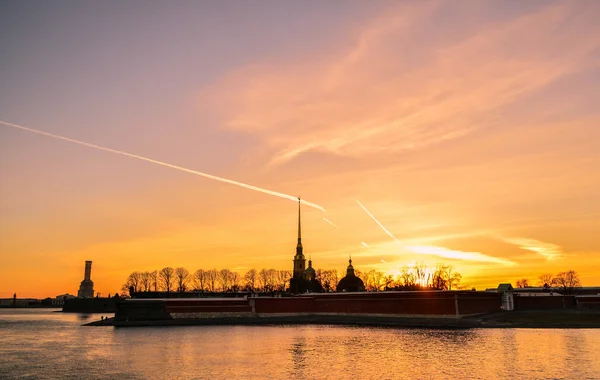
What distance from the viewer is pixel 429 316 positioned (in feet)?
219

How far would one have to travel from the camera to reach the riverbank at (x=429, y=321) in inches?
2240

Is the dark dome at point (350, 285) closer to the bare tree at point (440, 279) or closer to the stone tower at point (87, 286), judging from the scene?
the bare tree at point (440, 279)

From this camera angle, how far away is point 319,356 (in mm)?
36094

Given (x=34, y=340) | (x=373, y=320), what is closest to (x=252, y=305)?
(x=373, y=320)

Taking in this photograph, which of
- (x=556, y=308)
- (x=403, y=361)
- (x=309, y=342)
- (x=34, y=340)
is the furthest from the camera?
(x=556, y=308)

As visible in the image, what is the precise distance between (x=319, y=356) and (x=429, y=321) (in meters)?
30.5

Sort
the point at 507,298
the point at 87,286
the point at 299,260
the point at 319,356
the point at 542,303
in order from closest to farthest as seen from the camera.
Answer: the point at 319,356 → the point at 507,298 → the point at 542,303 → the point at 299,260 → the point at 87,286

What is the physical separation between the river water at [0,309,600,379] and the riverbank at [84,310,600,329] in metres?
5.27

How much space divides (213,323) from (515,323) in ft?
116

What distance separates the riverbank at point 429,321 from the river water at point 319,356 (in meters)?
5.27

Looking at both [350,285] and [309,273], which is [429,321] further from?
[309,273]

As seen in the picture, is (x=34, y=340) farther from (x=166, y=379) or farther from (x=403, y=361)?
(x=403, y=361)

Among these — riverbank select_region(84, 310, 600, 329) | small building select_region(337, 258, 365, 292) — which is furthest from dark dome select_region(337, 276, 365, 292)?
riverbank select_region(84, 310, 600, 329)

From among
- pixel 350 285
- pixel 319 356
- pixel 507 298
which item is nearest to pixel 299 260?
pixel 350 285
